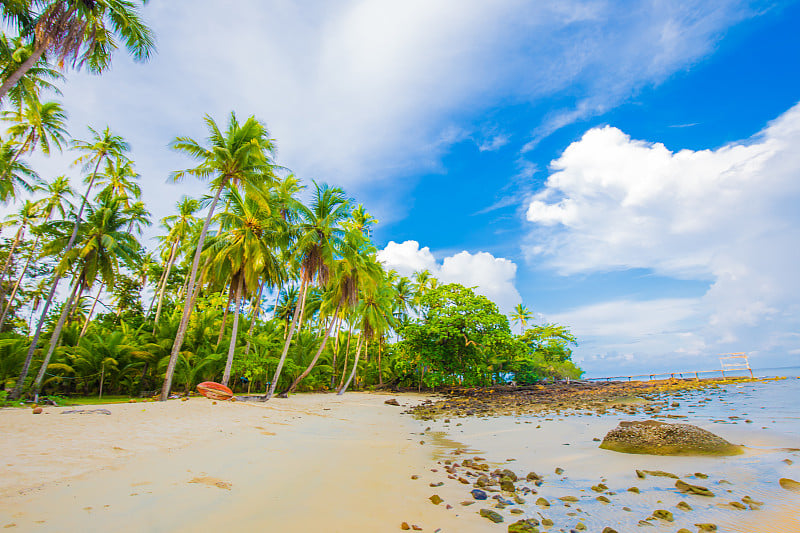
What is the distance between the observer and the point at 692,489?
3.60 m

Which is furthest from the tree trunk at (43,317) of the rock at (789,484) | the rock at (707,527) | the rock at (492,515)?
the rock at (789,484)

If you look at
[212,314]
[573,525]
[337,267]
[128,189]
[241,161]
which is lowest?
[573,525]

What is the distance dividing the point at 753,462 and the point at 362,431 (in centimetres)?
708

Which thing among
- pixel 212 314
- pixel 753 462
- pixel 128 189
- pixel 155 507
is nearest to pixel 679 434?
pixel 753 462

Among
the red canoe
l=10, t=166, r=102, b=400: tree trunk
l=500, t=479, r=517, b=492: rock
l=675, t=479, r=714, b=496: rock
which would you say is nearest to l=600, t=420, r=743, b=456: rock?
l=675, t=479, r=714, b=496: rock

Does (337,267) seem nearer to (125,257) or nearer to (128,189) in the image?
(125,257)

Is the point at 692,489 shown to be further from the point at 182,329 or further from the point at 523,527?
the point at 182,329

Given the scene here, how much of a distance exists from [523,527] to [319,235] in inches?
622

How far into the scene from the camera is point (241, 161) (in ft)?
50.2

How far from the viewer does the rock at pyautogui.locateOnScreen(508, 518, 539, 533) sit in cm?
279

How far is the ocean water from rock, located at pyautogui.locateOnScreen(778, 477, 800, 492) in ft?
0.18

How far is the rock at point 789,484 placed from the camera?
3.57m

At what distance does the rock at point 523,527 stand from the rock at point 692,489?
1936mm

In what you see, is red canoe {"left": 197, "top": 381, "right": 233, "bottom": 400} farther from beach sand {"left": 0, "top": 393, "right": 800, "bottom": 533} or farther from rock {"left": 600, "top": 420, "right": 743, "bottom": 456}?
rock {"left": 600, "top": 420, "right": 743, "bottom": 456}
